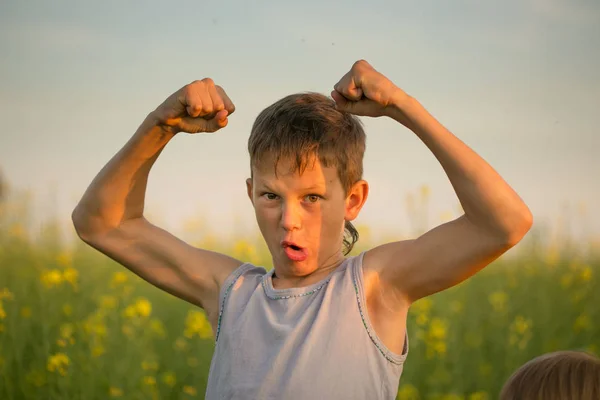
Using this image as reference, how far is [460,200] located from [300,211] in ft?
1.26

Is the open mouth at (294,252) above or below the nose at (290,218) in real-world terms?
below

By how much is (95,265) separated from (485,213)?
3.05 metres

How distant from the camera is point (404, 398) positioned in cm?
391

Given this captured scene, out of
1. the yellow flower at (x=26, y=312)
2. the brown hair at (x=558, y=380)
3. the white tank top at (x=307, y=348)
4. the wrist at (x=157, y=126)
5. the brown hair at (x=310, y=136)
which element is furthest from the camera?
the yellow flower at (x=26, y=312)

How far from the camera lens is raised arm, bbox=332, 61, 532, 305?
1924mm

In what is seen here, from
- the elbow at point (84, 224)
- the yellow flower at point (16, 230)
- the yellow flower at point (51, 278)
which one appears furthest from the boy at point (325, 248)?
the yellow flower at point (16, 230)

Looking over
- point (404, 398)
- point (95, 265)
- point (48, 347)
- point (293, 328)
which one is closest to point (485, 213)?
point (293, 328)

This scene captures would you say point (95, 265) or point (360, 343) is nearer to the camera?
point (360, 343)

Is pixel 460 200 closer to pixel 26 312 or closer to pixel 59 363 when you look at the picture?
pixel 59 363

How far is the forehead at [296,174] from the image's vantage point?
→ 211 centimetres

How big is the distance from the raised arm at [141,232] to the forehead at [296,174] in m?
0.29

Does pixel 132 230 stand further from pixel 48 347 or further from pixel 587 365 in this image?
pixel 48 347

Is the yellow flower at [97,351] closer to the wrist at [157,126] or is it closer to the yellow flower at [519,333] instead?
the wrist at [157,126]

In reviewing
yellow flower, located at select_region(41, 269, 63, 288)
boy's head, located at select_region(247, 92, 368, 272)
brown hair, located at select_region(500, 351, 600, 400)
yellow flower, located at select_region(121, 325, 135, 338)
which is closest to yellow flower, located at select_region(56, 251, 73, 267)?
yellow flower, located at select_region(41, 269, 63, 288)
